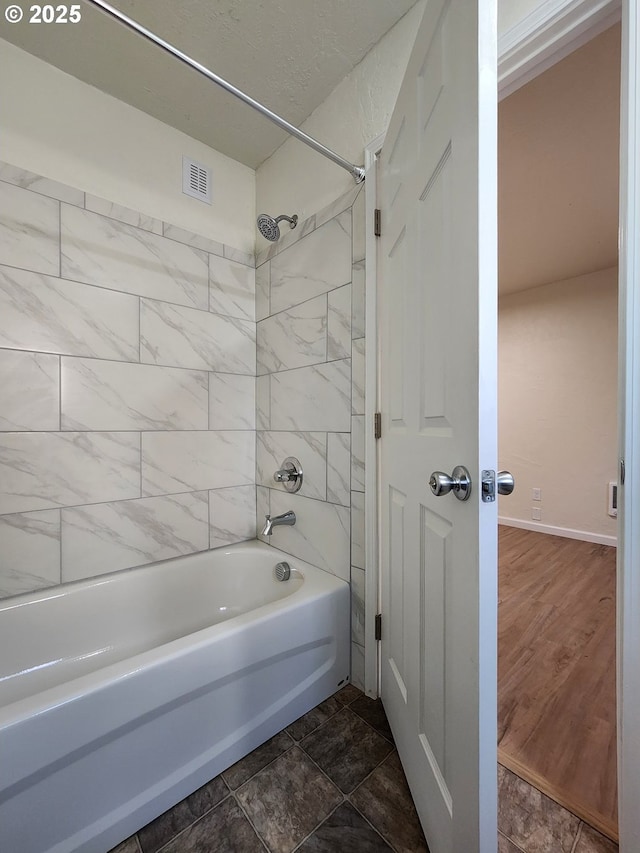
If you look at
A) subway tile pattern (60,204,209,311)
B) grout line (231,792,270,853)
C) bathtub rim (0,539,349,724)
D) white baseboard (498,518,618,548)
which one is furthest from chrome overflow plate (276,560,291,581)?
white baseboard (498,518,618,548)

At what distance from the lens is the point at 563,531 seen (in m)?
3.54

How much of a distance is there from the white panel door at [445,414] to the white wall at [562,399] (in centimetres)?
325

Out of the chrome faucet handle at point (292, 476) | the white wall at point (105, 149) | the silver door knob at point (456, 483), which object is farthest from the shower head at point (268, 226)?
the silver door knob at point (456, 483)

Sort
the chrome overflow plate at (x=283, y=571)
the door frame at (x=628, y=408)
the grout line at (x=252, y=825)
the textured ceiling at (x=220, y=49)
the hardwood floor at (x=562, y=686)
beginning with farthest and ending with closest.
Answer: the chrome overflow plate at (x=283, y=571) < the textured ceiling at (x=220, y=49) < the hardwood floor at (x=562, y=686) < the grout line at (x=252, y=825) < the door frame at (x=628, y=408)

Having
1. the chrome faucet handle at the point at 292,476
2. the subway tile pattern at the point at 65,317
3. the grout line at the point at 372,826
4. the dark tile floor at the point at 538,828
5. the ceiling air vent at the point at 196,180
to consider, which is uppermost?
the ceiling air vent at the point at 196,180

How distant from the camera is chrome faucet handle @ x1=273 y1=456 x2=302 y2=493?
1.66 m

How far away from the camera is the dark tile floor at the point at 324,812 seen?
0.87m

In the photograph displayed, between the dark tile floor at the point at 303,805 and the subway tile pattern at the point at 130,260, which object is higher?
the subway tile pattern at the point at 130,260

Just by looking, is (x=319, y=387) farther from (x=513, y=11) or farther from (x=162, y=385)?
(x=513, y=11)

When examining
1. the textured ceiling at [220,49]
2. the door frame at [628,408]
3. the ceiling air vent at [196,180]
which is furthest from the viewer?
the ceiling air vent at [196,180]

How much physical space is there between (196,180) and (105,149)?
0.40 meters

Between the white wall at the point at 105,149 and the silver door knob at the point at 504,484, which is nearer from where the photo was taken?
the silver door knob at the point at 504,484

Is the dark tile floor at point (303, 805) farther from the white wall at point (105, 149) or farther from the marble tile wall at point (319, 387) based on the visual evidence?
the white wall at point (105, 149)

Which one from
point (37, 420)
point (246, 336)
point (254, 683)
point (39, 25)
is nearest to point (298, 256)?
point (246, 336)
